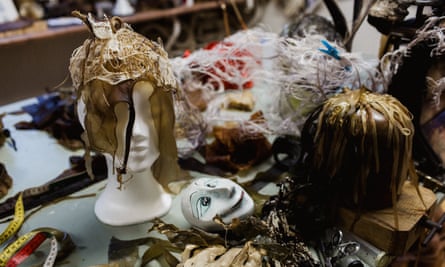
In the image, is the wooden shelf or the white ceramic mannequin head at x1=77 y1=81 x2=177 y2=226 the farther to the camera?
the wooden shelf

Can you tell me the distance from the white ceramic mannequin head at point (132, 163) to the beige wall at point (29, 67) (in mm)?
1488

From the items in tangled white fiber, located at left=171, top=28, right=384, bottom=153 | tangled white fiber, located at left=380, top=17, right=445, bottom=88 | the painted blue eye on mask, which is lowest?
the painted blue eye on mask

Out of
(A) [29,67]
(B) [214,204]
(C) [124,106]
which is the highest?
(C) [124,106]

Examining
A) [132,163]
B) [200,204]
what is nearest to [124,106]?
[132,163]

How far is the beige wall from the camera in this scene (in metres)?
2.18

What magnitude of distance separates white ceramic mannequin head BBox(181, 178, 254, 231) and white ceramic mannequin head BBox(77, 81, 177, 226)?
0.38ft

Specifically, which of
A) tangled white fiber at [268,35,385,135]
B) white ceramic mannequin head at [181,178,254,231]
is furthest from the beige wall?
white ceramic mannequin head at [181,178,254,231]

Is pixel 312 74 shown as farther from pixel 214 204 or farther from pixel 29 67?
pixel 29 67

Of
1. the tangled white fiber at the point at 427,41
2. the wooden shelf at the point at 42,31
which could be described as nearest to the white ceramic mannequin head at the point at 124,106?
the tangled white fiber at the point at 427,41

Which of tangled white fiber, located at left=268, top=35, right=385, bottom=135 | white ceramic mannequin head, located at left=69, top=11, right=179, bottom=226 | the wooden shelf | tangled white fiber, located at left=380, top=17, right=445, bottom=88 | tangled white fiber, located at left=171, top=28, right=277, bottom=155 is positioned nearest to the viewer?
white ceramic mannequin head, located at left=69, top=11, right=179, bottom=226

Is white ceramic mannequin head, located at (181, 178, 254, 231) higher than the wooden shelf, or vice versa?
the wooden shelf

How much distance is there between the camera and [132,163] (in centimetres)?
78

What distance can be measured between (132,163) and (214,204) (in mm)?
183

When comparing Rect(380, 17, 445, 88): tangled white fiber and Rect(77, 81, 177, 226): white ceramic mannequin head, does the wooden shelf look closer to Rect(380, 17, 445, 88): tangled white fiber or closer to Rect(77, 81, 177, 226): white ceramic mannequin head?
Rect(77, 81, 177, 226): white ceramic mannequin head
